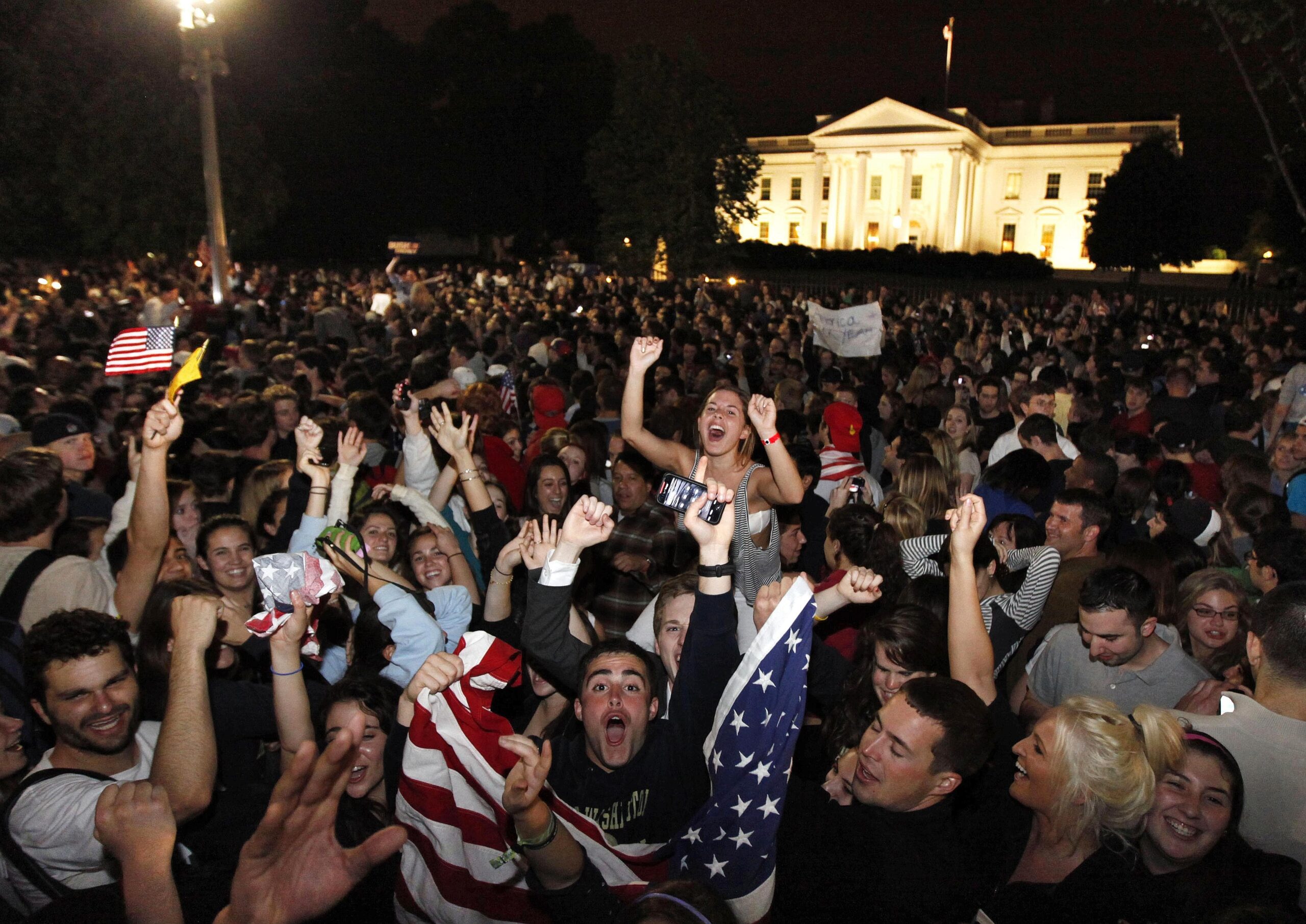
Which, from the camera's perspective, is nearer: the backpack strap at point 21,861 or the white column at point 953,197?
the backpack strap at point 21,861

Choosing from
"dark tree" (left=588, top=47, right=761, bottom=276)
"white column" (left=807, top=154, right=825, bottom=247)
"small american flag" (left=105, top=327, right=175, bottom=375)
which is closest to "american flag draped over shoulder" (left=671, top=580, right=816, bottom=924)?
"small american flag" (left=105, top=327, right=175, bottom=375)

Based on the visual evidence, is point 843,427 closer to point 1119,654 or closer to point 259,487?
point 1119,654

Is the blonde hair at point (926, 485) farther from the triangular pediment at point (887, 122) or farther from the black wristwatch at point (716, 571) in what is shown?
the triangular pediment at point (887, 122)

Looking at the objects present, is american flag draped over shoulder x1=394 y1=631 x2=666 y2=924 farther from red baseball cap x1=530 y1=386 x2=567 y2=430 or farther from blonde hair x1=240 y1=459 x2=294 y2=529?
red baseball cap x1=530 y1=386 x2=567 y2=430

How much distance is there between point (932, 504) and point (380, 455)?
386cm

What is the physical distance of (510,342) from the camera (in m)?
13.5

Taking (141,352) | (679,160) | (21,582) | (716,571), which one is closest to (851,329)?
(141,352)

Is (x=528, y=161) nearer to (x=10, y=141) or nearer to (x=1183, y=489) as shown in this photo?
(x=10, y=141)

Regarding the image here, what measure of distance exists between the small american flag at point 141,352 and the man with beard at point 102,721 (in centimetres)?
550

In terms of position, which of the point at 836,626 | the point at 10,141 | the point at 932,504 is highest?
the point at 10,141

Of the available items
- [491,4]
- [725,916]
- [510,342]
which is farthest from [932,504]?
[491,4]

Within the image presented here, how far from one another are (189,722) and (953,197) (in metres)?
72.4

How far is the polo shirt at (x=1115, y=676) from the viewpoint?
346 centimetres

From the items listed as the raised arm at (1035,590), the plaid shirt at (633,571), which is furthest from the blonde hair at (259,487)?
the raised arm at (1035,590)
